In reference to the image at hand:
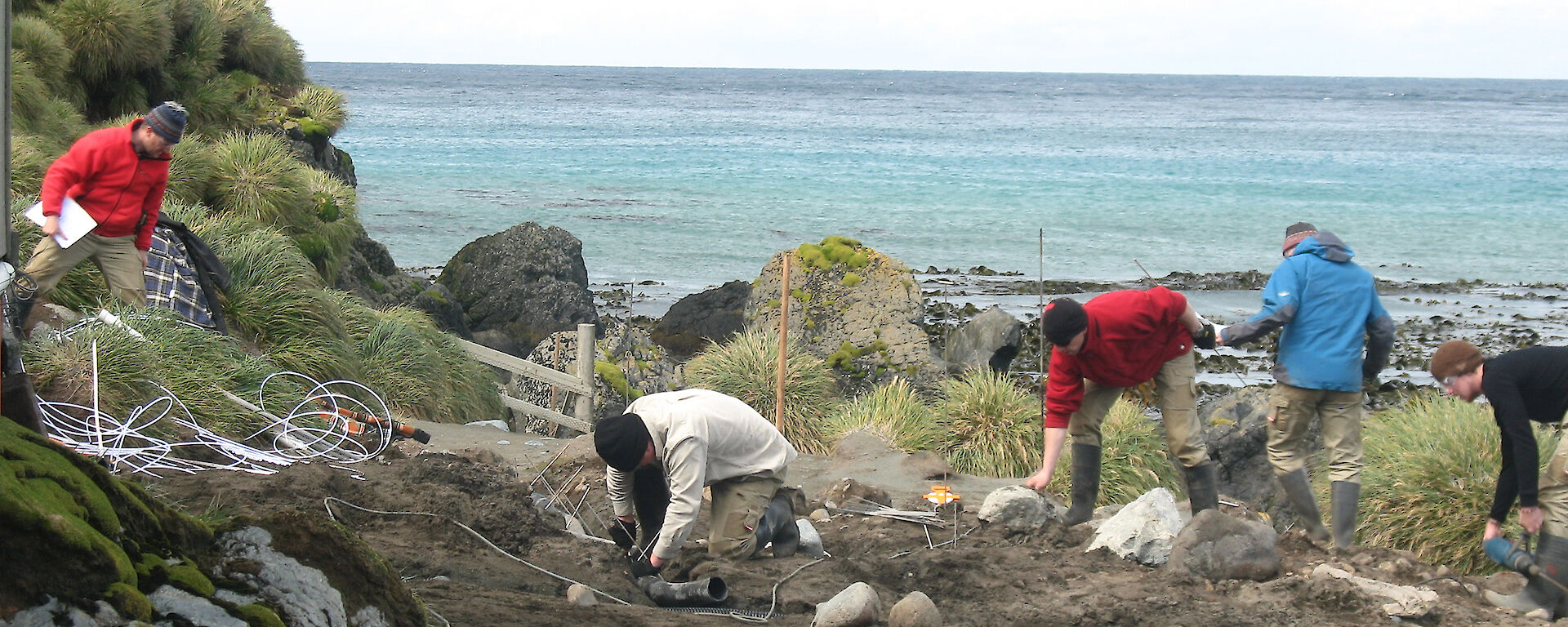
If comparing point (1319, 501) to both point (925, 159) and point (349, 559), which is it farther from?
point (925, 159)

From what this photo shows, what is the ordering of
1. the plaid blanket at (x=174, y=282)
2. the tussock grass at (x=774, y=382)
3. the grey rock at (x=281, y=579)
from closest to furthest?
the grey rock at (x=281, y=579)
the plaid blanket at (x=174, y=282)
the tussock grass at (x=774, y=382)

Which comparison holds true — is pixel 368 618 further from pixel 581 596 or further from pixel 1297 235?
pixel 1297 235

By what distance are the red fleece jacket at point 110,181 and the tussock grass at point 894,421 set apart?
5.58 meters

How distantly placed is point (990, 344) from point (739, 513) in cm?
1028

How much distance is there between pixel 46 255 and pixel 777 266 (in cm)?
765

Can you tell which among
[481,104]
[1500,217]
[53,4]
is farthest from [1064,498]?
[481,104]

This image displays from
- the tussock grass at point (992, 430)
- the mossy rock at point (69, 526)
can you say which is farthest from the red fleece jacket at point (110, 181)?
the tussock grass at point (992, 430)

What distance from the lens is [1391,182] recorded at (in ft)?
146

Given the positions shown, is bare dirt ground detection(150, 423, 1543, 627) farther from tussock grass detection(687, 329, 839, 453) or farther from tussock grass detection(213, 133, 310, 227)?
tussock grass detection(213, 133, 310, 227)

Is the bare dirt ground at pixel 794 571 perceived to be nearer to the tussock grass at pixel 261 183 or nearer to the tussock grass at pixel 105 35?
the tussock grass at pixel 261 183

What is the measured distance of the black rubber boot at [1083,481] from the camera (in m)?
7.09

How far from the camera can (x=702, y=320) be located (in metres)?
18.1

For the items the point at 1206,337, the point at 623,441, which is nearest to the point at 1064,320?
the point at 1206,337

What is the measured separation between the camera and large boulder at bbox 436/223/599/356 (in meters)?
17.3
